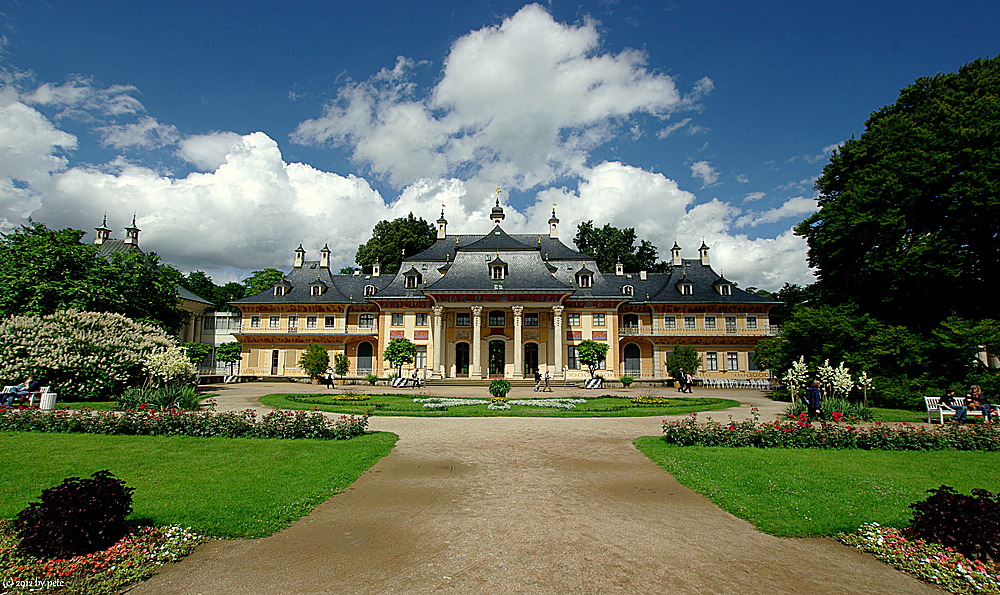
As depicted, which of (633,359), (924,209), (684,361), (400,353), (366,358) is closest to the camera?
(924,209)

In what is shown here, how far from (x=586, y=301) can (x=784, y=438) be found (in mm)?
32082

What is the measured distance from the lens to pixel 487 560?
544 centimetres

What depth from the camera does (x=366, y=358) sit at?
4856cm

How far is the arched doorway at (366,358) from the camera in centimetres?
4819

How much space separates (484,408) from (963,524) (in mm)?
17120

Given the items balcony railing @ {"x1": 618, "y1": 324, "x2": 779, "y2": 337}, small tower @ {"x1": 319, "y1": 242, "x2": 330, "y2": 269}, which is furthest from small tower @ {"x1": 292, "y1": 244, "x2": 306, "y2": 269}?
balcony railing @ {"x1": 618, "y1": 324, "x2": 779, "y2": 337}

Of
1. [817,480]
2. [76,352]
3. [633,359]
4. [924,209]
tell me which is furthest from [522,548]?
[633,359]

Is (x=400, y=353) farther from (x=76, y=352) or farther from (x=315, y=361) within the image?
(x=76, y=352)

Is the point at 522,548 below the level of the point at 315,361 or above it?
below

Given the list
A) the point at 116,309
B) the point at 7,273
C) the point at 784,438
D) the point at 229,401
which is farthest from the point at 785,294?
the point at 7,273

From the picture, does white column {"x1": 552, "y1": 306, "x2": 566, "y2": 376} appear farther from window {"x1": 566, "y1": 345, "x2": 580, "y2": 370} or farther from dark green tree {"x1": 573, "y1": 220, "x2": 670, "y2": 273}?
dark green tree {"x1": 573, "y1": 220, "x2": 670, "y2": 273}

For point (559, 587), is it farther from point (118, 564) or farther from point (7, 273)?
point (7, 273)

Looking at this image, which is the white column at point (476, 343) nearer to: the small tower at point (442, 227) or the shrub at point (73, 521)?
the small tower at point (442, 227)

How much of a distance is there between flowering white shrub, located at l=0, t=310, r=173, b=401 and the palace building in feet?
74.3
